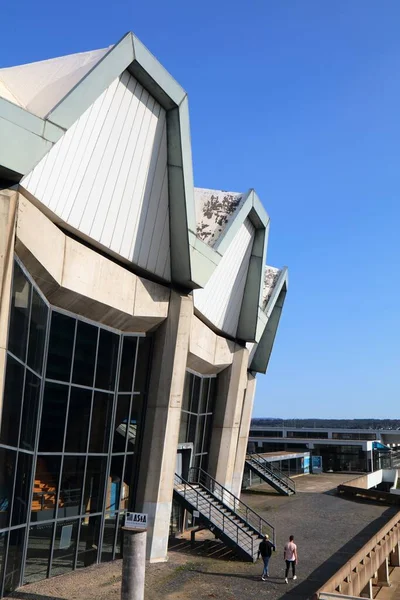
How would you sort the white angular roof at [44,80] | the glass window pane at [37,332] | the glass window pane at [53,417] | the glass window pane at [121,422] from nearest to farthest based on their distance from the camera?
1. the glass window pane at [37,332]
2. the white angular roof at [44,80]
3. the glass window pane at [53,417]
4. the glass window pane at [121,422]

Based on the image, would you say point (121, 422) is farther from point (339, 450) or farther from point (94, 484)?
point (339, 450)

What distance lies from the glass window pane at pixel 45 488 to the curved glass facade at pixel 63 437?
28 mm

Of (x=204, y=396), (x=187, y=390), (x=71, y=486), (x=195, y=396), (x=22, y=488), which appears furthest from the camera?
(x=204, y=396)

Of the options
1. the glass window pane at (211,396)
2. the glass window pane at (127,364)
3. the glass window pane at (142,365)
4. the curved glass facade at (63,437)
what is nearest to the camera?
the curved glass facade at (63,437)

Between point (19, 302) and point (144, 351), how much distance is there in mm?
7509

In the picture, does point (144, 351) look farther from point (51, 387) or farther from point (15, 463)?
point (15, 463)

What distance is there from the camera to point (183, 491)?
76.2 feet

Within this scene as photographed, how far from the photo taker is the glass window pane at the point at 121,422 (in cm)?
1985

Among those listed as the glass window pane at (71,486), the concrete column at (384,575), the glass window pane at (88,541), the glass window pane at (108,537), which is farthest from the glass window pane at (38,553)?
the concrete column at (384,575)

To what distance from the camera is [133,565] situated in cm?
1387

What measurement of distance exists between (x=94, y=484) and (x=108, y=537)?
2067 mm

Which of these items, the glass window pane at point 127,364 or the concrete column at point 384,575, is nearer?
the glass window pane at point 127,364

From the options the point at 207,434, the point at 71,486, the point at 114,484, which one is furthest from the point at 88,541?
the point at 207,434

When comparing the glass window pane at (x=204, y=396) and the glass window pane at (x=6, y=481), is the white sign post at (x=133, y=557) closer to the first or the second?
the glass window pane at (x=6, y=481)
